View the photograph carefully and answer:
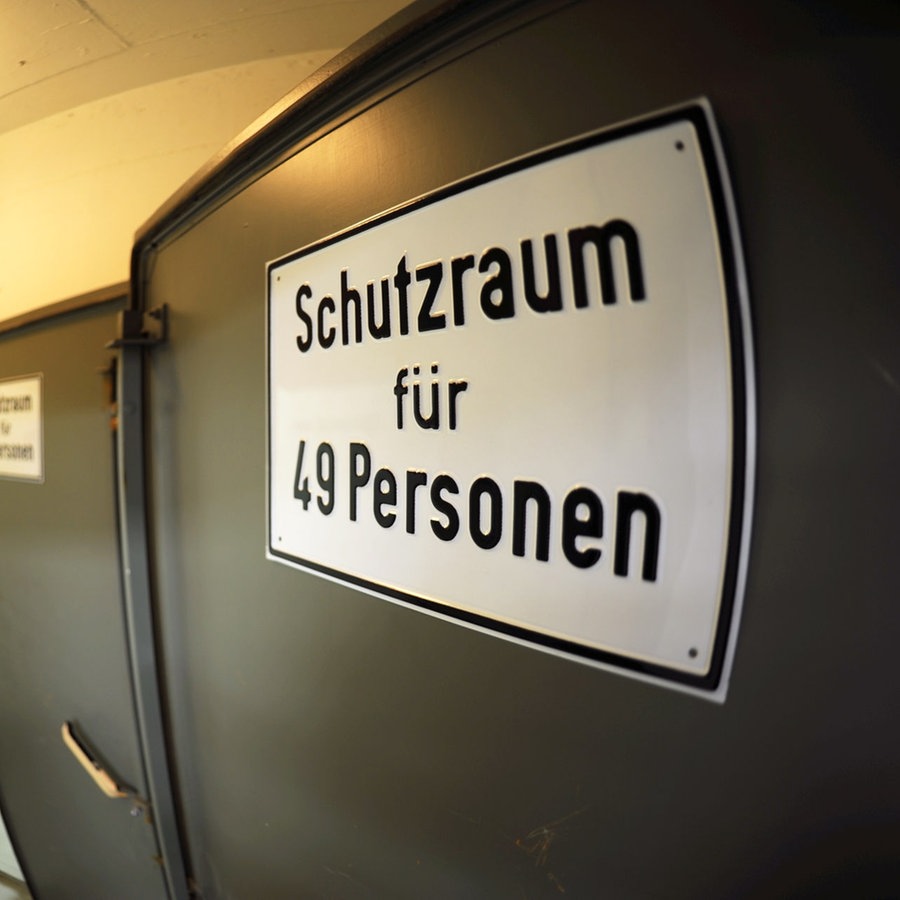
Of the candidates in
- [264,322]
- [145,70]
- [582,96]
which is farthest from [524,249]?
[145,70]

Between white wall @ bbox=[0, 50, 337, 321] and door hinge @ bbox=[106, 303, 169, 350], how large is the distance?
54 centimetres

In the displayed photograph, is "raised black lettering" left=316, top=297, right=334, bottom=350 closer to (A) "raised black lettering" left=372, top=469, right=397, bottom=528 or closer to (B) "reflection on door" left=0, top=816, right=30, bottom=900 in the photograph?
(A) "raised black lettering" left=372, top=469, right=397, bottom=528

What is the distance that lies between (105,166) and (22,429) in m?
0.79

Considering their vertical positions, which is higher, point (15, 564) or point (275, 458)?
point (275, 458)

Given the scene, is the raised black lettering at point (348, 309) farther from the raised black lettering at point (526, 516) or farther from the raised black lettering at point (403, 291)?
the raised black lettering at point (526, 516)

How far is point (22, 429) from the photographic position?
45.5 inches

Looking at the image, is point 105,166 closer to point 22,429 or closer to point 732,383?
point 22,429

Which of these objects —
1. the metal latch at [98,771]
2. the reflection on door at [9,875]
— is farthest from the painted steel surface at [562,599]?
the reflection on door at [9,875]

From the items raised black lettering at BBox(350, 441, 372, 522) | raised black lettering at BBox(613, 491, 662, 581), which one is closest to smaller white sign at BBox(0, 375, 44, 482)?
raised black lettering at BBox(350, 441, 372, 522)

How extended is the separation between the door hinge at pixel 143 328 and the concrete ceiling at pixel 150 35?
2.19ft

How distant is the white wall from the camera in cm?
106

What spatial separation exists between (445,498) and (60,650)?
4.39 feet

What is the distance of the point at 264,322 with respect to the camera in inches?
24.5

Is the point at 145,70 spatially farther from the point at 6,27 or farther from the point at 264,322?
the point at 264,322
